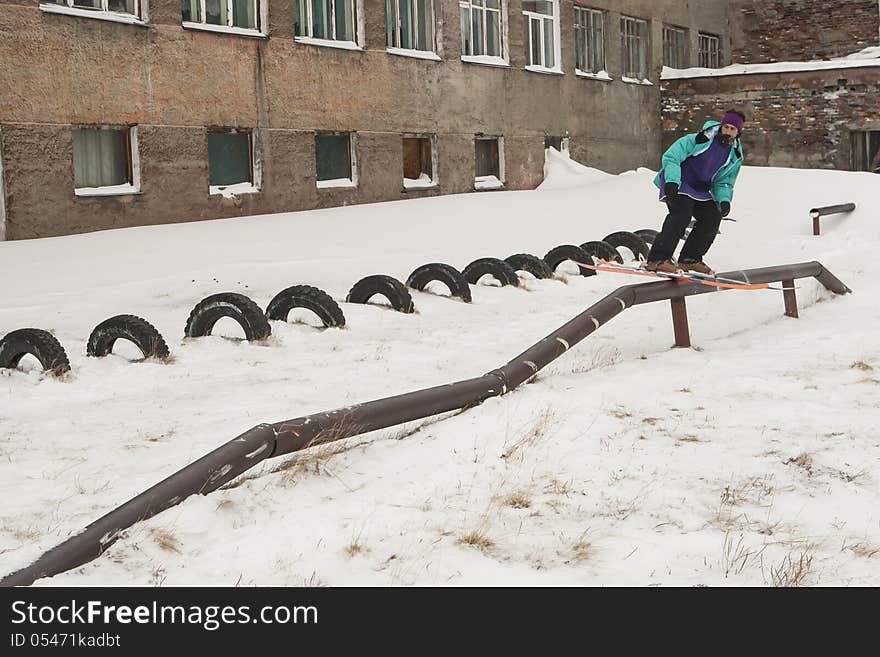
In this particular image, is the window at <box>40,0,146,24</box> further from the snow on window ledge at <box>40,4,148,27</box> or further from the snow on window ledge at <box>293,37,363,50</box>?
the snow on window ledge at <box>293,37,363,50</box>

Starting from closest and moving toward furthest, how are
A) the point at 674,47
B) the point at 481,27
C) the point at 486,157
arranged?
the point at 481,27
the point at 486,157
the point at 674,47

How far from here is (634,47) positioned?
28922 millimetres

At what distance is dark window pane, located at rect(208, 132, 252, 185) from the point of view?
18.1m

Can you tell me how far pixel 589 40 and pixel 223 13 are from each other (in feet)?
38.1

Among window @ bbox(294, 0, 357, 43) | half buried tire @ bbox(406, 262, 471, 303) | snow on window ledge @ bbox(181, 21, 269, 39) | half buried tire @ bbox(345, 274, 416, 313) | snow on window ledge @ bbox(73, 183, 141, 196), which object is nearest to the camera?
half buried tire @ bbox(345, 274, 416, 313)

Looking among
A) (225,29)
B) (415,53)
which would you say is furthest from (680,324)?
(415,53)

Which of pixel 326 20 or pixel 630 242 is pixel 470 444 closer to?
pixel 630 242

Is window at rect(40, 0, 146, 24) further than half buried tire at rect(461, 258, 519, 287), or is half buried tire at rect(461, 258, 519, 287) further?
window at rect(40, 0, 146, 24)

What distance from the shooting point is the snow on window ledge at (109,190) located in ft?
52.7

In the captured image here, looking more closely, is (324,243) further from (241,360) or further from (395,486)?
(395,486)

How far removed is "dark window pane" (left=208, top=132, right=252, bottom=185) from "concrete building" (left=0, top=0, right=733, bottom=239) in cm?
3

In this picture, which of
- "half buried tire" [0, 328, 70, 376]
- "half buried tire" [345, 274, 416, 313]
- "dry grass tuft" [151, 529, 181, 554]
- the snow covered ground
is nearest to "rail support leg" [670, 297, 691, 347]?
the snow covered ground
